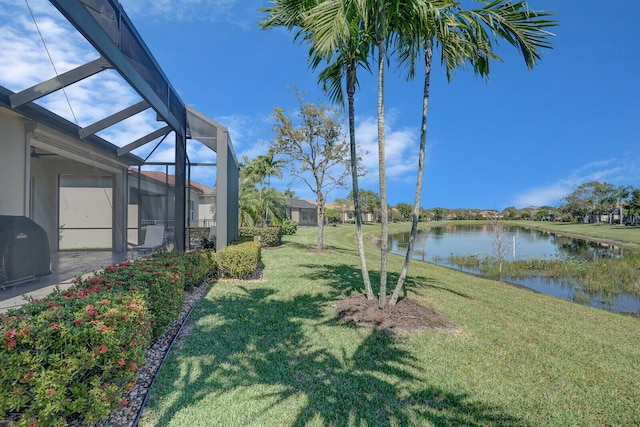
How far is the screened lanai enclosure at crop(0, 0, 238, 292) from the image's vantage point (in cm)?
338

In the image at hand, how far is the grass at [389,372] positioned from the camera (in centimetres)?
261

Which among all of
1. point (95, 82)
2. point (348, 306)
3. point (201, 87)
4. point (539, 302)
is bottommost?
point (539, 302)

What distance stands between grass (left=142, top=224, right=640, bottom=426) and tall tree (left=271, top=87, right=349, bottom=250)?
9635 millimetres

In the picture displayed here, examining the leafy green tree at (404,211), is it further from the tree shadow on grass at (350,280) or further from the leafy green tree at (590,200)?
the tree shadow on grass at (350,280)

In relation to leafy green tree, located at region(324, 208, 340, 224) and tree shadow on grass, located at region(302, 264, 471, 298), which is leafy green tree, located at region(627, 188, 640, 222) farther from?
tree shadow on grass, located at region(302, 264, 471, 298)

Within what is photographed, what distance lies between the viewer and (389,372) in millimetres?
3287

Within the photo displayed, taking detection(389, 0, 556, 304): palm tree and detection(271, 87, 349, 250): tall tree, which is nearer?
detection(389, 0, 556, 304): palm tree

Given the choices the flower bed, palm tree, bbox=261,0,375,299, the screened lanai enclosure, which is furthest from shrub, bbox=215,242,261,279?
the flower bed

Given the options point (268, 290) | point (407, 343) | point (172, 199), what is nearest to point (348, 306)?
point (407, 343)

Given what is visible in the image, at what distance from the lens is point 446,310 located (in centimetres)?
564

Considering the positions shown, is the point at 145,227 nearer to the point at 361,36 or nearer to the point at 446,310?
the point at 361,36

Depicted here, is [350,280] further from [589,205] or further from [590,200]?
[589,205]

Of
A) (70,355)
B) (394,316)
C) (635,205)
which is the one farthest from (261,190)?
(635,205)

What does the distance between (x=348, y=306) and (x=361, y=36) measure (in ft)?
15.3
